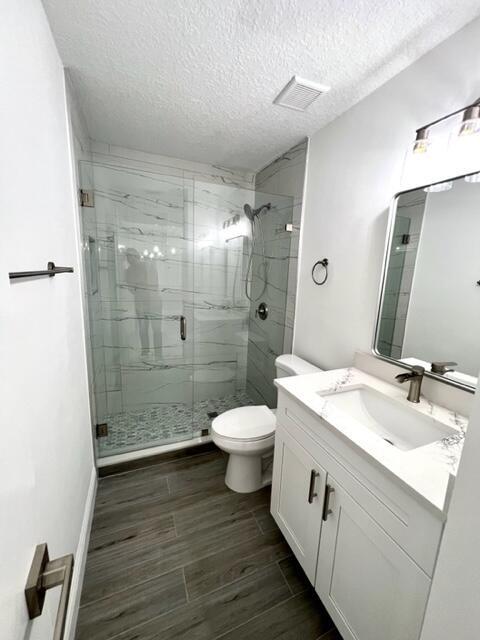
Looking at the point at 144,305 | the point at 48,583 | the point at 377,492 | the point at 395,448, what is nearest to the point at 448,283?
the point at 395,448

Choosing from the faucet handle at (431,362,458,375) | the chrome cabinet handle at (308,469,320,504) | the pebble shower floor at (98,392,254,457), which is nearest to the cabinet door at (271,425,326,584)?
the chrome cabinet handle at (308,469,320,504)

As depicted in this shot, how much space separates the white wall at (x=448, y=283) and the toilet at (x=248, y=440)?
75cm

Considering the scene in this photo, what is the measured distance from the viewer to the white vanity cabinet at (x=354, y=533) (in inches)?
28.4

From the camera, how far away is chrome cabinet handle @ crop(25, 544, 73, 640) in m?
0.46

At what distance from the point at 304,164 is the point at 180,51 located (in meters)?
1.09

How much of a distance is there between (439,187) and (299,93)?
0.89m

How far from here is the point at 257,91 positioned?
56.2 inches

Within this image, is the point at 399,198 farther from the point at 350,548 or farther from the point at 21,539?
the point at 21,539

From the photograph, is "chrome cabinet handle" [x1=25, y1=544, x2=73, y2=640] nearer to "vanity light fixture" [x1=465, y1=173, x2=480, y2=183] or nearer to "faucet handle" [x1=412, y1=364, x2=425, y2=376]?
"faucet handle" [x1=412, y1=364, x2=425, y2=376]

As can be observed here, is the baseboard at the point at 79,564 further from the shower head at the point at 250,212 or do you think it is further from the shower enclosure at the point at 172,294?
the shower head at the point at 250,212

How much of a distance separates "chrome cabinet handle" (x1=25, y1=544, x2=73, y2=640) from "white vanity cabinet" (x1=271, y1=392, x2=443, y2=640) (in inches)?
32.0

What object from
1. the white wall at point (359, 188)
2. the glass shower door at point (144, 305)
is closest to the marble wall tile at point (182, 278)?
the glass shower door at point (144, 305)

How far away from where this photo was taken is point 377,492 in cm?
83

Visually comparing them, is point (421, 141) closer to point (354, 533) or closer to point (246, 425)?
point (354, 533)
